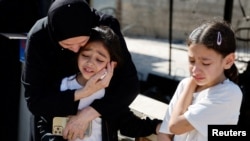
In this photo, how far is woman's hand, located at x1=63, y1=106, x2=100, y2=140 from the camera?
1798 mm

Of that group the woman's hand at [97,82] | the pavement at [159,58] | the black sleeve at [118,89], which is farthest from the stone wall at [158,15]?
the woman's hand at [97,82]

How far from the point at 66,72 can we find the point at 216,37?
658 mm

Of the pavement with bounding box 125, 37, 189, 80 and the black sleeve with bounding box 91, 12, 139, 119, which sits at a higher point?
the black sleeve with bounding box 91, 12, 139, 119

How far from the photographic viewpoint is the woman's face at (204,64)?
160 centimetres

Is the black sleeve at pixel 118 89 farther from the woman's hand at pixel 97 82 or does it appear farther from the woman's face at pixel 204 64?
the woman's face at pixel 204 64

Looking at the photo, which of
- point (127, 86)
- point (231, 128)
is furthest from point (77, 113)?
point (231, 128)

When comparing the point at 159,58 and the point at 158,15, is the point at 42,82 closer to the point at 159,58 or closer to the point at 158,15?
the point at 159,58

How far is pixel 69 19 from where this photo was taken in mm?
1678

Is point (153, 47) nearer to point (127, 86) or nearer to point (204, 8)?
point (204, 8)

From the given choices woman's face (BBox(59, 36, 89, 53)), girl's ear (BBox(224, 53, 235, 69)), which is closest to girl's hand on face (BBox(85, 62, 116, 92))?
woman's face (BBox(59, 36, 89, 53))

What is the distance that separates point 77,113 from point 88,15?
0.40 meters

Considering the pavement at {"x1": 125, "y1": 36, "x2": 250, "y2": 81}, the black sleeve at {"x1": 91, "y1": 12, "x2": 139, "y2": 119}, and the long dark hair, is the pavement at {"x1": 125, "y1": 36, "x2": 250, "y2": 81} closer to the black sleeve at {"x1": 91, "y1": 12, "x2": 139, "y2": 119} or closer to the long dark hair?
the black sleeve at {"x1": 91, "y1": 12, "x2": 139, "y2": 119}

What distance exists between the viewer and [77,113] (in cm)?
181

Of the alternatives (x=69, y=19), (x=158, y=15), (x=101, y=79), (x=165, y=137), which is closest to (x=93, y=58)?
(x=101, y=79)
